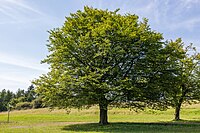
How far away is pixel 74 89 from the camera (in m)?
31.0

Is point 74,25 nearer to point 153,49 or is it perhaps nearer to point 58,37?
point 58,37

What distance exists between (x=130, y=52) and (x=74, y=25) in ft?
24.1

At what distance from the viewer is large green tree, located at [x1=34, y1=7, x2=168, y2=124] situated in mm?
29797

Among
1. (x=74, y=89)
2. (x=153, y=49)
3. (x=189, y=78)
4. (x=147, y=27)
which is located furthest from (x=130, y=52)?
(x=189, y=78)

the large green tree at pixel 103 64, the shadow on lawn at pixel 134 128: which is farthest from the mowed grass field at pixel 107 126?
the large green tree at pixel 103 64

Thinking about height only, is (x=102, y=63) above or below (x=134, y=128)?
above

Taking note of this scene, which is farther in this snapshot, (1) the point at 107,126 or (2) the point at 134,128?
(1) the point at 107,126

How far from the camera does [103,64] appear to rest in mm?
30953

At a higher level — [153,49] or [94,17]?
[94,17]

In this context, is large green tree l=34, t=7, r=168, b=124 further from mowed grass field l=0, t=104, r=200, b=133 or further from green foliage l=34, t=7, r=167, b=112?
mowed grass field l=0, t=104, r=200, b=133

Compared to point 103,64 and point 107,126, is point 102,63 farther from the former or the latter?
point 107,126

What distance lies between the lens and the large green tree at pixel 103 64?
1173 inches

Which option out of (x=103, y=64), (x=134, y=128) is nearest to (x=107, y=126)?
(x=134, y=128)

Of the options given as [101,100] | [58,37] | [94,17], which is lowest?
[101,100]
